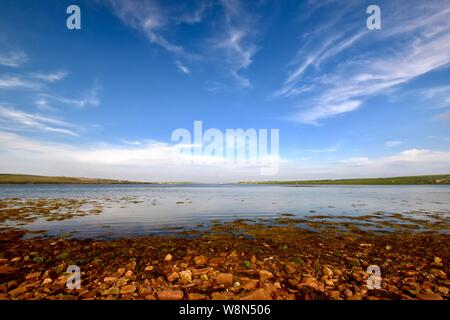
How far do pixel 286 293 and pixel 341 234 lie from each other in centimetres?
996

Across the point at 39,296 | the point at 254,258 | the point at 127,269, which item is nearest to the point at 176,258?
the point at 127,269

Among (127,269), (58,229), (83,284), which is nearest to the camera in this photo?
(83,284)

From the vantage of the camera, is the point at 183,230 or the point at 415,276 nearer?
the point at 415,276

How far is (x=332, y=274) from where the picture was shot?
7555 mm

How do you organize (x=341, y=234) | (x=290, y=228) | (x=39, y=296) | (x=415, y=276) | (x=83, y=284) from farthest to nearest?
(x=290, y=228) < (x=341, y=234) < (x=415, y=276) < (x=83, y=284) < (x=39, y=296)

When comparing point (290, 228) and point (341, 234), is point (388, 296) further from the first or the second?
point (290, 228)

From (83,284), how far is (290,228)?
1359cm

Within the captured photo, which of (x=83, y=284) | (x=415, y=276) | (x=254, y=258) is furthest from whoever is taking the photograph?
(x=254, y=258)
